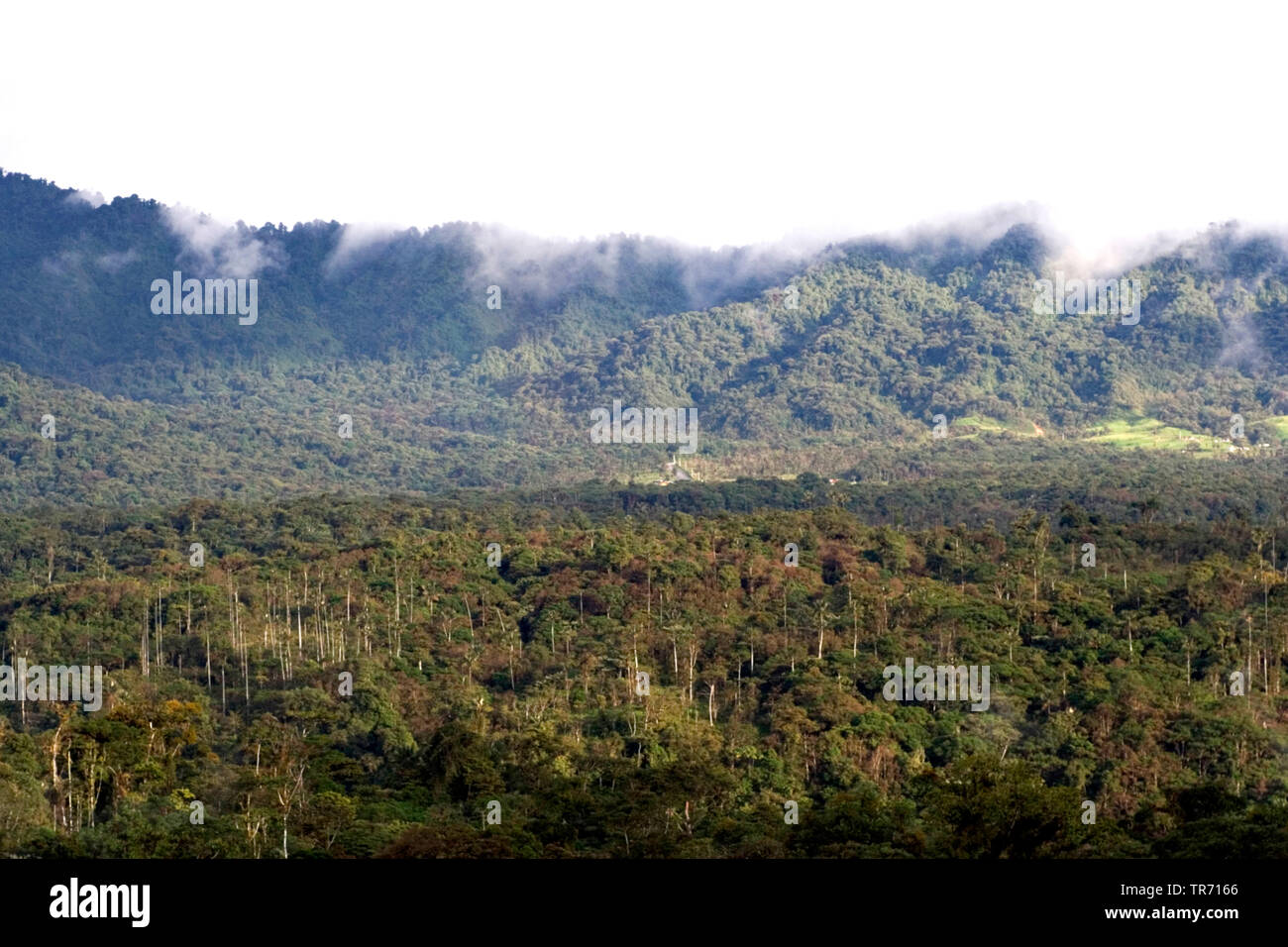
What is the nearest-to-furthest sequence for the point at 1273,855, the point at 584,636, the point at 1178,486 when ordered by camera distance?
the point at 1273,855 → the point at 584,636 → the point at 1178,486

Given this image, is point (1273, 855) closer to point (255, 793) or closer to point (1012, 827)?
point (1012, 827)

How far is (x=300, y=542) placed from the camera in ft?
303

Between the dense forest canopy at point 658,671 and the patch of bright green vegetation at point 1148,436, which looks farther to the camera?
the patch of bright green vegetation at point 1148,436

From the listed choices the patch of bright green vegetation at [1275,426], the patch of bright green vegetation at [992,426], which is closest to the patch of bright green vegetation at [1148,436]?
the patch of bright green vegetation at [1275,426]

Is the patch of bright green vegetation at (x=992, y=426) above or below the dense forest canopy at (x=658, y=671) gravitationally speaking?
above

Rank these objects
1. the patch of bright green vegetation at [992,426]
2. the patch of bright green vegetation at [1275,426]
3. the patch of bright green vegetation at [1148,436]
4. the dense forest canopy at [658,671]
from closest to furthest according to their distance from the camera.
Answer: the dense forest canopy at [658,671] < the patch of bright green vegetation at [1148,436] < the patch of bright green vegetation at [1275,426] < the patch of bright green vegetation at [992,426]

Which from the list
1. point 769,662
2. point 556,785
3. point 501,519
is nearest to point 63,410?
point 501,519

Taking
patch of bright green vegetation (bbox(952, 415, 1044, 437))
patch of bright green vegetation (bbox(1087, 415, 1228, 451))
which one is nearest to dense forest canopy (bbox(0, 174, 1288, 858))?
patch of bright green vegetation (bbox(1087, 415, 1228, 451))

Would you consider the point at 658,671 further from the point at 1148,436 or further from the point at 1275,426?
the point at 1275,426

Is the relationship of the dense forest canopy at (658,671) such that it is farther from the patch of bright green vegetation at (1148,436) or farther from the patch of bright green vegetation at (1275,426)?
the patch of bright green vegetation at (1275,426)

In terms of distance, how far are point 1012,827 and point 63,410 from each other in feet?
482

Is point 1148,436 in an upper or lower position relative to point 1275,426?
lower

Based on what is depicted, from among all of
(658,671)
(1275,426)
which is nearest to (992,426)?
(1275,426)

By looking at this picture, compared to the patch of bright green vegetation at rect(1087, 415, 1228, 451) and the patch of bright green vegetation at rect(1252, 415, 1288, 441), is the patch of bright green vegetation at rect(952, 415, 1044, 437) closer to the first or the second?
the patch of bright green vegetation at rect(1087, 415, 1228, 451)
